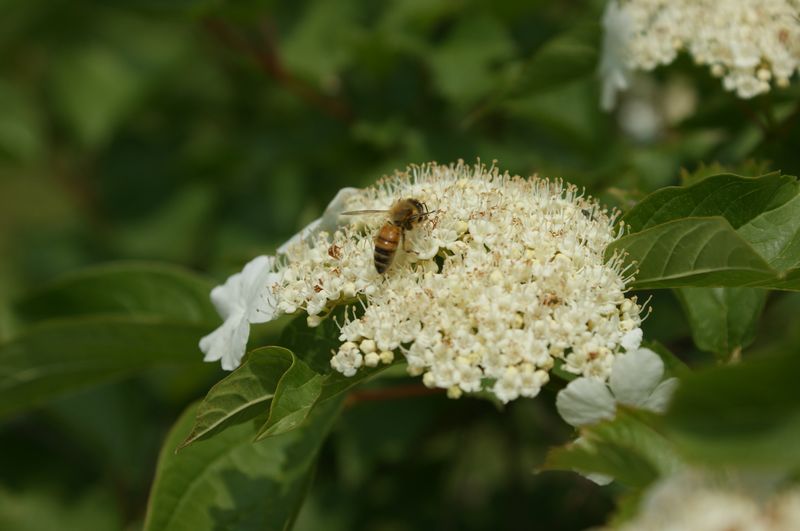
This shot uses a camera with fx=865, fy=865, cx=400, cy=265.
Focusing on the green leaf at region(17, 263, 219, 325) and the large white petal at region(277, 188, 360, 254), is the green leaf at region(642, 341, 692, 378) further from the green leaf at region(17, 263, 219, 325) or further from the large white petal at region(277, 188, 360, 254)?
the green leaf at region(17, 263, 219, 325)

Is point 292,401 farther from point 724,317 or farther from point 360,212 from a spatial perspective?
point 724,317

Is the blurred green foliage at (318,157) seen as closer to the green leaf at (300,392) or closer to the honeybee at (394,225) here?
the honeybee at (394,225)

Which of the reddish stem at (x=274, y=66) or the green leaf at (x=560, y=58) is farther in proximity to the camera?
the reddish stem at (x=274, y=66)

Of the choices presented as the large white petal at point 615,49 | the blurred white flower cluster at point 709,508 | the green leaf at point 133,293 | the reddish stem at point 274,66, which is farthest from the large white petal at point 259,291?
the reddish stem at point 274,66

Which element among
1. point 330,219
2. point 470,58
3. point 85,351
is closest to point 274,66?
point 470,58

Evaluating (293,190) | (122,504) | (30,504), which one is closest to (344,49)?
(293,190)

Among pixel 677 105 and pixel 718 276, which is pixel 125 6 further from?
pixel 718 276

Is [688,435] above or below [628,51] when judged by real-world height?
below
